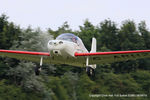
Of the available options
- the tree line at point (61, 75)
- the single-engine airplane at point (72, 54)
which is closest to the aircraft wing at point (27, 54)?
the single-engine airplane at point (72, 54)

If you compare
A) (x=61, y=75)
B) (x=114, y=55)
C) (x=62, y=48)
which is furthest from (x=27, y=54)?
(x=61, y=75)

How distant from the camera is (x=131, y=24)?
4891 centimetres

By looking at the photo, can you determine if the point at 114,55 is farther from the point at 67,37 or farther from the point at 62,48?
the point at 62,48

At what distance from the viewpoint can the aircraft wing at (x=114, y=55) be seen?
1608 centimetres

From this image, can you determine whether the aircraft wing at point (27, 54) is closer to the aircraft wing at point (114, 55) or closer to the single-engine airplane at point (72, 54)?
the single-engine airplane at point (72, 54)

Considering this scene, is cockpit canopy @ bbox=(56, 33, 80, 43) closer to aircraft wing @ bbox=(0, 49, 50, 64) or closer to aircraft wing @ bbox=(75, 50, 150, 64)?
aircraft wing @ bbox=(75, 50, 150, 64)

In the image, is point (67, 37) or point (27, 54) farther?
point (27, 54)

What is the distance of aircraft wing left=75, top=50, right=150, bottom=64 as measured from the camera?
52.7 feet

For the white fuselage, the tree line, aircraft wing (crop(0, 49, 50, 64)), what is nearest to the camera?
the white fuselage

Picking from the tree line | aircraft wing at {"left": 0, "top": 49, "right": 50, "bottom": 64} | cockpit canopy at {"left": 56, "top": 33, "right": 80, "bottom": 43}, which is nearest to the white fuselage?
cockpit canopy at {"left": 56, "top": 33, "right": 80, "bottom": 43}

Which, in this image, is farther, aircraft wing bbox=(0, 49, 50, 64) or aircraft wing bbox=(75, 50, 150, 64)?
aircraft wing bbox=(0, 49, 50, 64)

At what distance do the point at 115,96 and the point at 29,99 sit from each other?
10085 millimetres

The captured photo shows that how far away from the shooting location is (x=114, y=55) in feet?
55.0

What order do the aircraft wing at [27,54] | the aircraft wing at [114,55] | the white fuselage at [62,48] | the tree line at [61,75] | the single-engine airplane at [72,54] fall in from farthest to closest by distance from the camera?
the tree line at [61,75]
the aircraft wing at [27,54]
the aircraft wing at [114,55]
the single-engine airplane at [72,54]
the white fuselage at [62,48]
